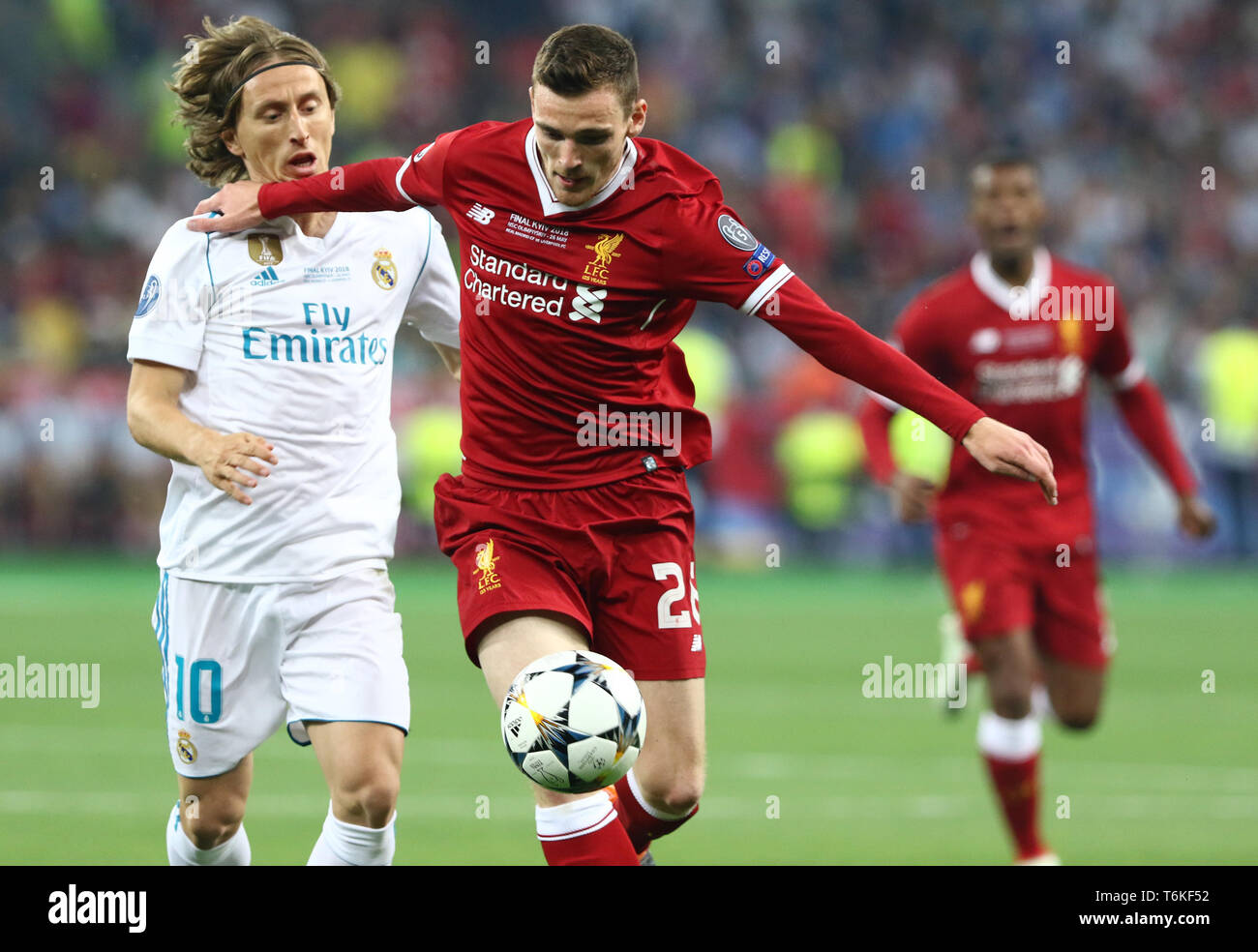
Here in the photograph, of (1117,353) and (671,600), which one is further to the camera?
(1117,353)

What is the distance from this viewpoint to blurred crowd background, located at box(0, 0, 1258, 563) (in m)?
18.1

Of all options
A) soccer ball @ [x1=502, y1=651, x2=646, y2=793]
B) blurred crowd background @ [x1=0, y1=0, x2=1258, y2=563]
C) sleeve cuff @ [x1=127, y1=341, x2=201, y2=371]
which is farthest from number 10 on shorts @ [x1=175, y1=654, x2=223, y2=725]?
blurred crowd background @ [x1=0, y1=0, x2=1258, y2=563]

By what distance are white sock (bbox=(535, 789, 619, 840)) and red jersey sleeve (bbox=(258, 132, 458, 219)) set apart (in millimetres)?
1758

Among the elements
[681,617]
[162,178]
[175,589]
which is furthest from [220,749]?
[162,178]

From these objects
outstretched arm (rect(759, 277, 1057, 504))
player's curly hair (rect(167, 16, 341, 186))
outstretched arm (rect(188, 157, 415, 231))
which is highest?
player's curly hair (rect(167, 16, 341, 186))

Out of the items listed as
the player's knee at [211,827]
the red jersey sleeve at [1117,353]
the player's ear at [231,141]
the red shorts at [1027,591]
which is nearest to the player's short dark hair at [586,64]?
the player's ear at [231,141]

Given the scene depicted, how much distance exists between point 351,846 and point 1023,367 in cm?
388

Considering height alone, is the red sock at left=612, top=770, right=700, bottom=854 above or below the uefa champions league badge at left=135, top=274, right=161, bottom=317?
below

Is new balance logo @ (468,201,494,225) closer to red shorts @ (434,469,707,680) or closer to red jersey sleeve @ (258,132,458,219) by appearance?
red jersey sleeve @ (258,132,458,219)

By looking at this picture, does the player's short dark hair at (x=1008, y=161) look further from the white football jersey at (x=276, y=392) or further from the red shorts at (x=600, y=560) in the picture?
the white football jersey at (x=276, y=392)

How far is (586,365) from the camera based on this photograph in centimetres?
538

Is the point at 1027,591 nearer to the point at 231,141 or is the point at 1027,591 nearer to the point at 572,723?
the point at 572,723

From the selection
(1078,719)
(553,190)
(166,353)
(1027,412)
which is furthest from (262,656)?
(1078,719)

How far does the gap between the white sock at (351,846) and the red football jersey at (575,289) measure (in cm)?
107
